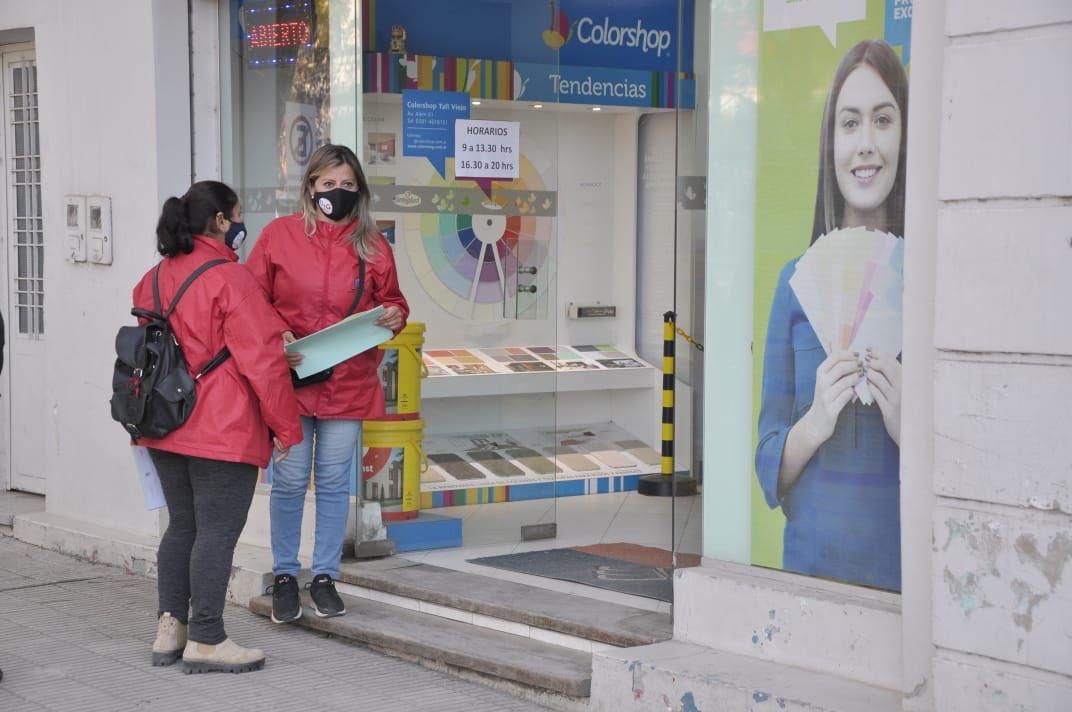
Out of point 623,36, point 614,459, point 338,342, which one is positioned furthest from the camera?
point 623,36

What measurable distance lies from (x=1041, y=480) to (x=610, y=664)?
1706 millimetres

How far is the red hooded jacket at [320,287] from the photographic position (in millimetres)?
5977

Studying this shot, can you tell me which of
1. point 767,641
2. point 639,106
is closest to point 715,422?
point 767,641

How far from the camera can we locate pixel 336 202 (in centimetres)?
598

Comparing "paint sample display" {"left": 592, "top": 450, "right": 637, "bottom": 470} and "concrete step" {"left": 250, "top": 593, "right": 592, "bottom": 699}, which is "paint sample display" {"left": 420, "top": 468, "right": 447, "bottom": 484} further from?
"paint sample display" {"left": 592, "top": 450, "right": 637, "bottom": 470}

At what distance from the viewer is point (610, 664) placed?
199 inches

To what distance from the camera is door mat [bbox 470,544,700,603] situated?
20.9ft

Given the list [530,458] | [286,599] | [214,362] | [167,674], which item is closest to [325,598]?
[286,599]

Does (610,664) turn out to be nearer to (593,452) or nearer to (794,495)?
(794,495)

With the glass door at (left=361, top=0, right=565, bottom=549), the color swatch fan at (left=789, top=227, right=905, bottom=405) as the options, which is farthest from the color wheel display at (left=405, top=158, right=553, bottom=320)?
the color swatch fan at (left=789, top=227, right=905, bottom=405)

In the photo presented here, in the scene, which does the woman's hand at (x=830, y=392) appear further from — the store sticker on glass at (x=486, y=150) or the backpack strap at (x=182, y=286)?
the store sticker on glass at (x=486, y=150)

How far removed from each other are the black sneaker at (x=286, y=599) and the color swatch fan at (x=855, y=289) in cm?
259

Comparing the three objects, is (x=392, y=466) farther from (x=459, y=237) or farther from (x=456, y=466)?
(x=459, y=237)

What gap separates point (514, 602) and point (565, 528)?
77.4 inches
